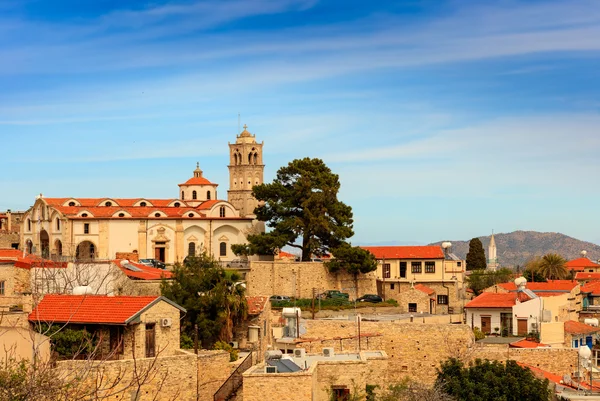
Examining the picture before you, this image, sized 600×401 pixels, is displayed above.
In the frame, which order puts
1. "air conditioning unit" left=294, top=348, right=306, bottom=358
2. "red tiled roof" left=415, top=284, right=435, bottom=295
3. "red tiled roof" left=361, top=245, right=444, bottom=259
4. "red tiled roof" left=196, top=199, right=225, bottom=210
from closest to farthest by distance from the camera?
"air conditioning unit" left=294, top=348, right=306, bottom=358
"red tiled roof" left=415, top=284, right=435, bottom=295
"red tiled roof" left=361, top=245, right=444, bottom=259
"red tiled roof" left=196, top=199, right=225, bottom=210

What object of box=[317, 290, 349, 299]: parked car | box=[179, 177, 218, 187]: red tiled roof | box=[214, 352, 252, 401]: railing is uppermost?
box=[179, 177, 218, 187]: red tiled roof

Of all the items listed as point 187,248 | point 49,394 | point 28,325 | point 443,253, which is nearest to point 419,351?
point 28,325

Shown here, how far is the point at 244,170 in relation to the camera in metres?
78.8

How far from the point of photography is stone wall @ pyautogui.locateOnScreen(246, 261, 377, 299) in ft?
189

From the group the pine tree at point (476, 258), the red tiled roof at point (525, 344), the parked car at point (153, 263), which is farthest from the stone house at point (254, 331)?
the pine tree at point (476, 258)

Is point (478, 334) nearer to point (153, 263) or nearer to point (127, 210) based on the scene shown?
point (153, 263)

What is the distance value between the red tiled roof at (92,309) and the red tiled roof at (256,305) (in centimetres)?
1024

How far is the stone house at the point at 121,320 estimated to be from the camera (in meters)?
28.1

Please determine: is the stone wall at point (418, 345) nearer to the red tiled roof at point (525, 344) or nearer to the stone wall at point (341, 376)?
the red tiled roof at point (525, 344)

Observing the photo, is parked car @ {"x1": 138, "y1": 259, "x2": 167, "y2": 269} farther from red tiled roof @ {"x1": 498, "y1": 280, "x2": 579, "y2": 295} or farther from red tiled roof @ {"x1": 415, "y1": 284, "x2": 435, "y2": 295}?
red tiled roof @ {"x1": 498, "y1": 280, "x2": 579, "y2": 295}

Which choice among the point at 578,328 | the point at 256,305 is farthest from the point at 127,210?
the point at 578,328

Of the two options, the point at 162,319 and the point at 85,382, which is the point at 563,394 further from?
the point at 85,382

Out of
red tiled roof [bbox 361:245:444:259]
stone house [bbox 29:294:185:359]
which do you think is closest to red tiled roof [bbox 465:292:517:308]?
red tiled roof [bbox 361:245:444:259]

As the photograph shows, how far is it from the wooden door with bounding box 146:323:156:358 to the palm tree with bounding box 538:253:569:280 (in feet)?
162
